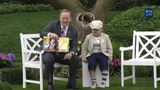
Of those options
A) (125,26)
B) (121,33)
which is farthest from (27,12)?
(121,33)

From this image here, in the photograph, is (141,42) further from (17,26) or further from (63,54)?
(17,26)

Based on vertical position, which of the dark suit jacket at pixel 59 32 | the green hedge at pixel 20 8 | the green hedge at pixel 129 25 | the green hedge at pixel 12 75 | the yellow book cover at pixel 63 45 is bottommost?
the green hedge at pixel 12 75

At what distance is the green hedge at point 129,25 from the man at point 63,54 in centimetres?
506

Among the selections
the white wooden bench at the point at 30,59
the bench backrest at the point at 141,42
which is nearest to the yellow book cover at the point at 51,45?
the white wooden bench at the point at 30,59

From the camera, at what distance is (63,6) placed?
11.3 meters

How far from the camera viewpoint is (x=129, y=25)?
17.3 metres

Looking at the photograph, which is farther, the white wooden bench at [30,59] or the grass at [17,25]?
the grass at [17,25]

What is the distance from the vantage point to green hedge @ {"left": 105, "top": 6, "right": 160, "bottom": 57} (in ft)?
49.2

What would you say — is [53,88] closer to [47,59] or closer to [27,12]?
[47,59]

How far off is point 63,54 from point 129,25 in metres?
8.54

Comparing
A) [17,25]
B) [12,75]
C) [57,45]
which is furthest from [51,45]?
[17,25]

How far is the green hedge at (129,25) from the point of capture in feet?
49.2

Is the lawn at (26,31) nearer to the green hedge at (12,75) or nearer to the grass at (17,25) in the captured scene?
the grass at (17,25)

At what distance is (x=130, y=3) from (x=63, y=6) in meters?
12.9
